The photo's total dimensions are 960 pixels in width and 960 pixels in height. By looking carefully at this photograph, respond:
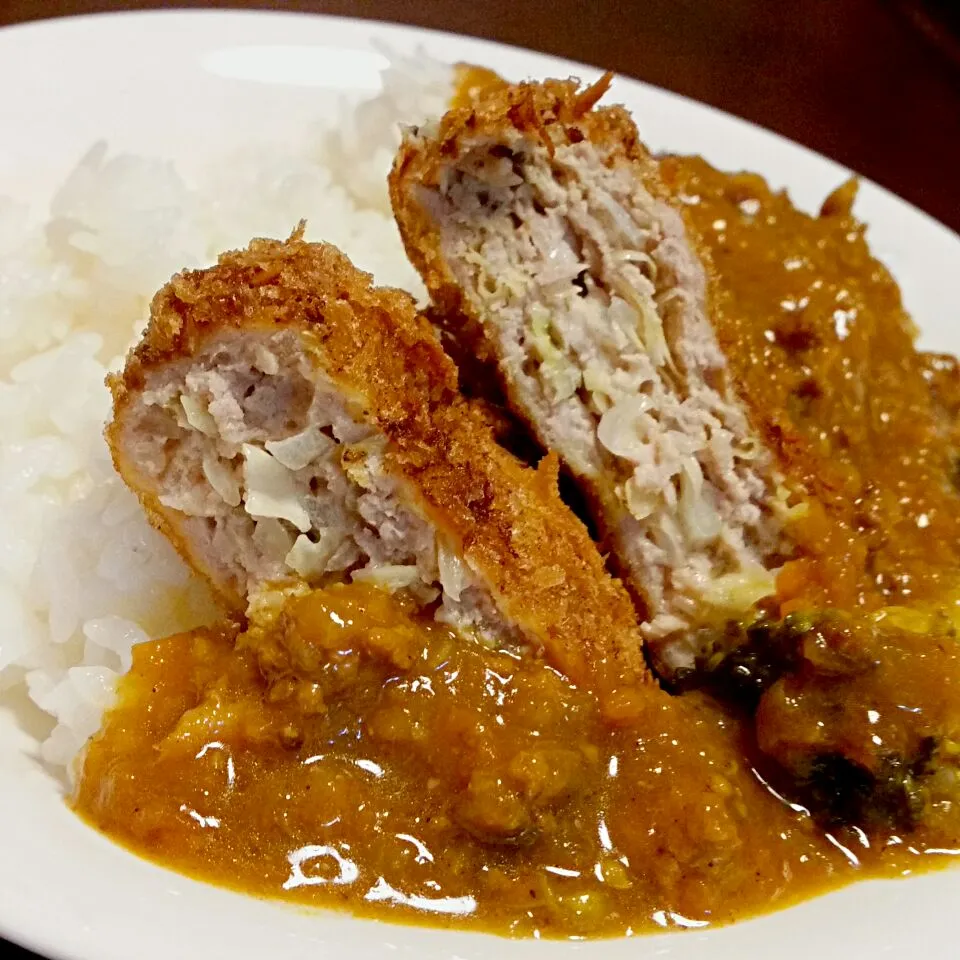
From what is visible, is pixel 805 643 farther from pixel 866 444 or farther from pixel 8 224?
pixel 8 224

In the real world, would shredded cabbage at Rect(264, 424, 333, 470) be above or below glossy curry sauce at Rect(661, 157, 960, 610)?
below

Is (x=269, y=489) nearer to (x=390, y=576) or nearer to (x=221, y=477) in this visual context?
(x=221, y=477)

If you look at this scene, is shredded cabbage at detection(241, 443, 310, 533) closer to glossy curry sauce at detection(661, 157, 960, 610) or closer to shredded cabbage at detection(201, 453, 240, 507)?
shredded cabbage at detection(201, 453, 240, 507)

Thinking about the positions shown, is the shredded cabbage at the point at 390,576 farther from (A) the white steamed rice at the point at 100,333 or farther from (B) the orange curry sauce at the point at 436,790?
(A) the white steamed rice at the point at 100,333

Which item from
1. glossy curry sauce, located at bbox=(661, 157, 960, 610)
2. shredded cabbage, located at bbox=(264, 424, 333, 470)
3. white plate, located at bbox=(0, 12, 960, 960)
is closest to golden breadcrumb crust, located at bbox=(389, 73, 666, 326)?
glossy curry sauce, located at bbox=(661, 157, 960, 610)

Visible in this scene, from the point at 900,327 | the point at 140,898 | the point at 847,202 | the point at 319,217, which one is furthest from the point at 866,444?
the point at 140,898

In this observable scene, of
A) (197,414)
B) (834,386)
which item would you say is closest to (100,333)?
(197,414)

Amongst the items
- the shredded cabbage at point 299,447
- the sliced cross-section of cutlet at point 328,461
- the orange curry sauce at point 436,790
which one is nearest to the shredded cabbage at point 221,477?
the sliced cross-section of cutlet at point 328,461
